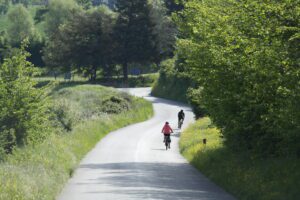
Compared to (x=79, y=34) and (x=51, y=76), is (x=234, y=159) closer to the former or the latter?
(x=79, y=34)

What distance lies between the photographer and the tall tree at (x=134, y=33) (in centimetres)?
10469

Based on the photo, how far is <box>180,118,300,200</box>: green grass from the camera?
1981 cm

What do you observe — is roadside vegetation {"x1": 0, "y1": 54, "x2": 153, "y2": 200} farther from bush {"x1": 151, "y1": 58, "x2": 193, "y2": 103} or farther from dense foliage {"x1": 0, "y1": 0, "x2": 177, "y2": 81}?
dense foliage {"x1": 0, "y1": 0, "x2": 177, "y2": 81}

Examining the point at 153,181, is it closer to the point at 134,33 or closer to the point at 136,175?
the point at 136,175

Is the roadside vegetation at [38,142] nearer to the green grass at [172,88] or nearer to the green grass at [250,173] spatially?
the green grass at [250,173]

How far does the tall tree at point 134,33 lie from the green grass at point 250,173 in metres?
73.6

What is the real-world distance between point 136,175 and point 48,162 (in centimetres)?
410

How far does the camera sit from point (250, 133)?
26094 millimetres

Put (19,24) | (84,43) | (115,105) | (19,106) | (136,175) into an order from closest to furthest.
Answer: (136,175) → (19,106) → (115,105) → (84,43) → (19,24)

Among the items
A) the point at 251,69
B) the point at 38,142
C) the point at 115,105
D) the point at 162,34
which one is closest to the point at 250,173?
the point at 251,69

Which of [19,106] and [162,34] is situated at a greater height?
[162,34]

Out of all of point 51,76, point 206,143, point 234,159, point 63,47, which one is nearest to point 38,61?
point 51,76

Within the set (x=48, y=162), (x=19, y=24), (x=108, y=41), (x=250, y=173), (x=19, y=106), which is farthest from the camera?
(x=19, y=24)

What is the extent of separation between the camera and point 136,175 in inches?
1088
